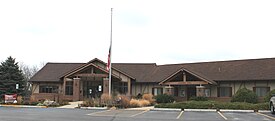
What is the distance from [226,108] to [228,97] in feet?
27.5

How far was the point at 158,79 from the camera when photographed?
40906 millimetres

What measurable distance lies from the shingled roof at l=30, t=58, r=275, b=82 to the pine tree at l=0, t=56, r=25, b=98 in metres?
1.98

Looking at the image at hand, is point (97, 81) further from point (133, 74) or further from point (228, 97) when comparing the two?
point (228, 97)

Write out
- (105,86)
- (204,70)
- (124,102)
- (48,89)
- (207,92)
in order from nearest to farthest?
(124,102), (207,92), (105,86), (204,70), (48,89)

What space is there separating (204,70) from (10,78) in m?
23.7

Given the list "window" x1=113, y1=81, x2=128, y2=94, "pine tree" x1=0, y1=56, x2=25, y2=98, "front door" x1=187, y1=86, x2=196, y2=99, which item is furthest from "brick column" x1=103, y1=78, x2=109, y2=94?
"pine tree" x1=0, y1=56, x2=25, y2=98

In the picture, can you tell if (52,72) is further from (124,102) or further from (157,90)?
(124,102)

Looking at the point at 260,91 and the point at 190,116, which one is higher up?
the point at 260,91

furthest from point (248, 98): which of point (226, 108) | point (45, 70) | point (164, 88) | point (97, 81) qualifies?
point (45, 70)

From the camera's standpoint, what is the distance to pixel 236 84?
35969 mm

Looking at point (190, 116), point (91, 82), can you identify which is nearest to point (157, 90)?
point (91, 82)

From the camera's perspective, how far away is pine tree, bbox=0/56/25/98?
41969 mm

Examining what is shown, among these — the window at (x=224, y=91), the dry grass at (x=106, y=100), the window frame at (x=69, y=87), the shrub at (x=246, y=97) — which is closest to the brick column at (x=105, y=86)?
the window frame at (x=69, y=87)

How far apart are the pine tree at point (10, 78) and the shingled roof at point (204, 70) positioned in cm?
198
